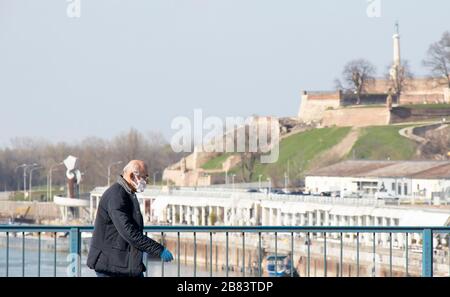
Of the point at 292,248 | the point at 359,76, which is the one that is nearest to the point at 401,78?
the point at 359,76

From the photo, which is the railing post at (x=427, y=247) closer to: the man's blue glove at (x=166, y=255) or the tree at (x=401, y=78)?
the man's blue glove at (x=166, y=255)

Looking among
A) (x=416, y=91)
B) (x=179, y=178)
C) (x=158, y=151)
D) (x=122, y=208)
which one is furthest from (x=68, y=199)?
(x=122, y=208)

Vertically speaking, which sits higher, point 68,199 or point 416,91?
point 416,91

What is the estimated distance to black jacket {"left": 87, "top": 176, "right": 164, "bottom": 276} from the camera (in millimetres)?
11539

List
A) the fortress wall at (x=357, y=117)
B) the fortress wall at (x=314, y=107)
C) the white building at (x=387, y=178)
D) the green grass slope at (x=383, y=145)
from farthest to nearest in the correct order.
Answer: the fortress wall at (x=314, y=107)
the fortress wall at (x=357, y=117)
the green grass slope at (x=383, y=145)
the white building at (x=387, y=178)

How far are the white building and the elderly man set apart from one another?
53983 millimetres

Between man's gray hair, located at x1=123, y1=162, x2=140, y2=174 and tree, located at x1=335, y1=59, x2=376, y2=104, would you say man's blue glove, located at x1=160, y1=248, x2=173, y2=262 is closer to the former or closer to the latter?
man's gray hair, located at x1=123, y1=162, x2=140, y2=174

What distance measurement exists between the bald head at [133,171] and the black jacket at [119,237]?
0.16 ft

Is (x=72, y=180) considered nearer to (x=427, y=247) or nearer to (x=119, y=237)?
(x=427, y=247)

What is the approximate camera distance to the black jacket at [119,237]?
11.5 meters

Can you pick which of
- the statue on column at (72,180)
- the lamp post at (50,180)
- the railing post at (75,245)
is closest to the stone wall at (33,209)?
the statue on column at (72,180)

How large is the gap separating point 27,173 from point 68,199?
2616 cm

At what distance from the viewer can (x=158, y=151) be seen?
112 m
